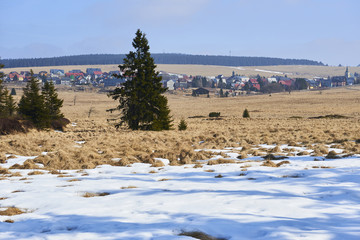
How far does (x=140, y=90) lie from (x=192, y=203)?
2356cm

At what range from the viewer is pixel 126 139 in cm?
2080

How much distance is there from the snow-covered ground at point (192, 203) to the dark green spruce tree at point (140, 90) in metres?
18.9

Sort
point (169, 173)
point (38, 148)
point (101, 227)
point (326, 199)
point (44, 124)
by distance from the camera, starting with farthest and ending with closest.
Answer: point (44, 124) < point (38, 148) < point (169, 173) < point (326, 199) < point (101, 227)

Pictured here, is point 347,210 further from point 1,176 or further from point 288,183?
point 1,176

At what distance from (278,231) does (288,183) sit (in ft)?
12.2

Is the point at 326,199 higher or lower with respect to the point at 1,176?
higher

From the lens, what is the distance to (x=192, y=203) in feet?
24.5

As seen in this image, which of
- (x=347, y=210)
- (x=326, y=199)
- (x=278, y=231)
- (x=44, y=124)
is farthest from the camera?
A: (x=44, y=124)

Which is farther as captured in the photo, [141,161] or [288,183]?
[141,161]

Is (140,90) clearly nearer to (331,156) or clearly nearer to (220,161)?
(220,161)

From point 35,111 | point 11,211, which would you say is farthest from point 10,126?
point 11,211

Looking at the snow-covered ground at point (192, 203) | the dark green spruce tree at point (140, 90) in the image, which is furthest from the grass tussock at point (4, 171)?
the dark green spruce tree at point (140, 90)

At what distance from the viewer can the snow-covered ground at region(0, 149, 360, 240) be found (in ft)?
19.1

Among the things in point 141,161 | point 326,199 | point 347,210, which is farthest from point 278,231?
point 141,161
